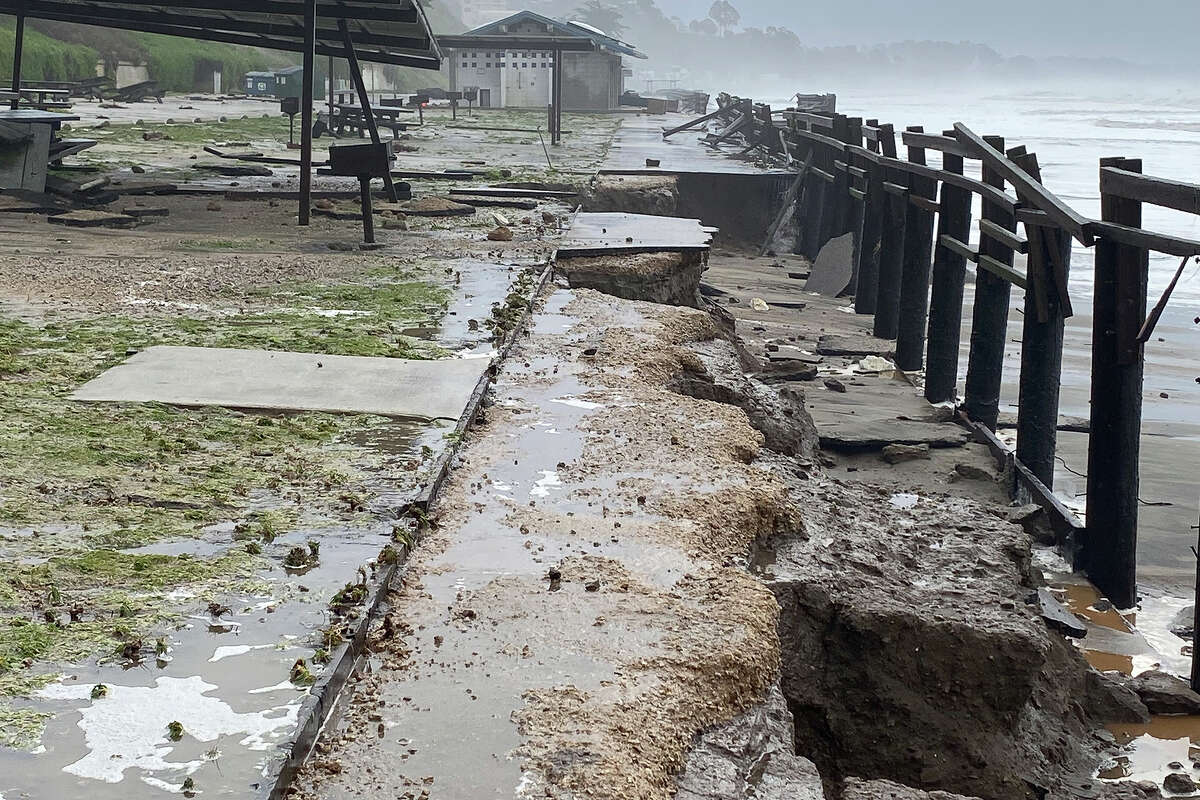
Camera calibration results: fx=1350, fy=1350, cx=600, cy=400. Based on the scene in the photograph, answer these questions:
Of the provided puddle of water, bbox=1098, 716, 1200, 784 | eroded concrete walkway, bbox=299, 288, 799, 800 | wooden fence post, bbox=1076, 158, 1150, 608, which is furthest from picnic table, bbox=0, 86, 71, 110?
puddle of water, bbox=1098, 716, 1200, 784

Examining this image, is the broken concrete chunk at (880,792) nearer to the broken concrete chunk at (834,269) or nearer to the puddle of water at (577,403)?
the puddle of water at (577,403)

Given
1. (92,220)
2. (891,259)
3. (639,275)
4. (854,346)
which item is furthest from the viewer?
(891,259)

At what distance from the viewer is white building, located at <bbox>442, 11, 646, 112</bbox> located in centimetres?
5284

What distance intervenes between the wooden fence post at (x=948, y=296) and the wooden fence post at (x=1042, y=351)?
206cm

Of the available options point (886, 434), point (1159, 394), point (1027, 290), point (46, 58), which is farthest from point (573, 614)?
point (46, 58)

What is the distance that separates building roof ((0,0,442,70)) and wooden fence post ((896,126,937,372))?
19.1 ft

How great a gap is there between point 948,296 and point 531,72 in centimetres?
4445

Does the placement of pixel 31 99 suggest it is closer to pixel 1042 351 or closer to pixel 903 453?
pixel 903 453

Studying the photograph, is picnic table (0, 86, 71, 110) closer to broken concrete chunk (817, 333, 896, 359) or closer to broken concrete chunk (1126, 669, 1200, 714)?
broken concrete chunk (817, 333, 896, 359)

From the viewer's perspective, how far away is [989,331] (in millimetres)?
9102

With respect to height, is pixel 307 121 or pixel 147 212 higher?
pixel 307 121

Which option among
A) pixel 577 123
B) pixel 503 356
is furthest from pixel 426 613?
pixel 577 123

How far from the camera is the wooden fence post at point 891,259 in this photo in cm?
1226

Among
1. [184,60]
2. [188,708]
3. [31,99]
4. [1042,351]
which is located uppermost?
[184,60]
